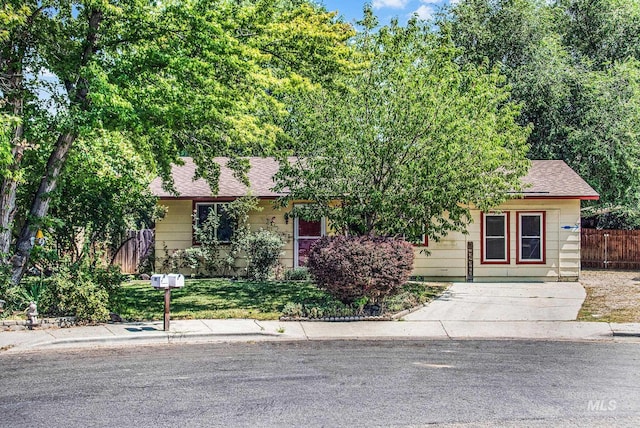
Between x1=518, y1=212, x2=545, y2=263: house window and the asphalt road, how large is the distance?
33.5 ft

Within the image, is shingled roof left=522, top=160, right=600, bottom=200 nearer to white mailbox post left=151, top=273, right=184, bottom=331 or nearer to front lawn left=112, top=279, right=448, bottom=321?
front lawn left=112, top=279, right=448, bottom=321

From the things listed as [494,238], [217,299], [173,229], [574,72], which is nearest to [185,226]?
[173,229]

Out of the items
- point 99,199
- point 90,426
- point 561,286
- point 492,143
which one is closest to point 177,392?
point 90,426

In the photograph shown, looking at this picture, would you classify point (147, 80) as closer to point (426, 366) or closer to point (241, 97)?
point (241, 97)

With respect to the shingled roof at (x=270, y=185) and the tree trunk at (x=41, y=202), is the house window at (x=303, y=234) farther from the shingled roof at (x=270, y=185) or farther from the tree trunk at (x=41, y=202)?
the tree trunk at (x=41, y=202)

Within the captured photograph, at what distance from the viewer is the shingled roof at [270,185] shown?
21391mm

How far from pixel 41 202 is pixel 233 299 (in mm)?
5211

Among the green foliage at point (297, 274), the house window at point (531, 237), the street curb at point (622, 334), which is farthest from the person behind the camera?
the house window at point (531, 237)

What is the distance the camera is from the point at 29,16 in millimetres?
14000

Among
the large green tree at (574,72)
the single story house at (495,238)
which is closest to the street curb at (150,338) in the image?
the single story house at (495,238)

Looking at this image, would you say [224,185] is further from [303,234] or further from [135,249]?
[135,249]

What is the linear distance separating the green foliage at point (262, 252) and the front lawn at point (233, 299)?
0.75 metres

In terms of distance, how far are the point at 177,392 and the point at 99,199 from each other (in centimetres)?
973

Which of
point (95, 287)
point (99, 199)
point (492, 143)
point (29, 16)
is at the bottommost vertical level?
point (95, 287)
